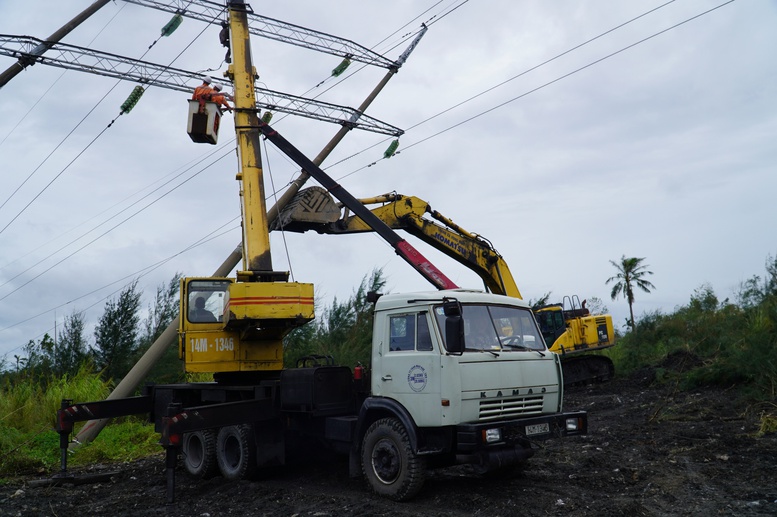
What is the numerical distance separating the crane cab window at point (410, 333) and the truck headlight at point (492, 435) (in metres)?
1.16

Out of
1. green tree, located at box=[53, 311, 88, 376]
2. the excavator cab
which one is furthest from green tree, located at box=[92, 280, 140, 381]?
the excavator cab

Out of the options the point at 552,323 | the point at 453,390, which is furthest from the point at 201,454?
the point at 552,323

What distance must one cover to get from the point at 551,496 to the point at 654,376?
1254cm

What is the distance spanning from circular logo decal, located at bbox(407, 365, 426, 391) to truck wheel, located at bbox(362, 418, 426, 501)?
0.51 m

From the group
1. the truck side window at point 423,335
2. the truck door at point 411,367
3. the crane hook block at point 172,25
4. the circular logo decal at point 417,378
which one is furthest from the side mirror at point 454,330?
the crane hook block at point 172,25

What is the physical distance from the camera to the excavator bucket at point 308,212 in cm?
1401

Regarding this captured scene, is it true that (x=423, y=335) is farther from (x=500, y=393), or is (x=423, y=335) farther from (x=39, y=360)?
(x=39, y=360)

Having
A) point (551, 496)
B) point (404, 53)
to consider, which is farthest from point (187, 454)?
point (404, 53)

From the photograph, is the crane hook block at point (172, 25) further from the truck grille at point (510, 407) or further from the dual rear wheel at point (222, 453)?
the truck grille at point (510, 407)

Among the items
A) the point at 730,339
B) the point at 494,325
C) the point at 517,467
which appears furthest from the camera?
the point at 730,339

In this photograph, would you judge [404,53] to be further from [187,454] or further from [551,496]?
[551,496]

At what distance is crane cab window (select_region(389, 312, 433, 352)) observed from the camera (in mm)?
7996

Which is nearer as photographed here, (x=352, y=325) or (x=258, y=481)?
(x=258, y=481)

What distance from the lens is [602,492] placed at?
7.84 m
